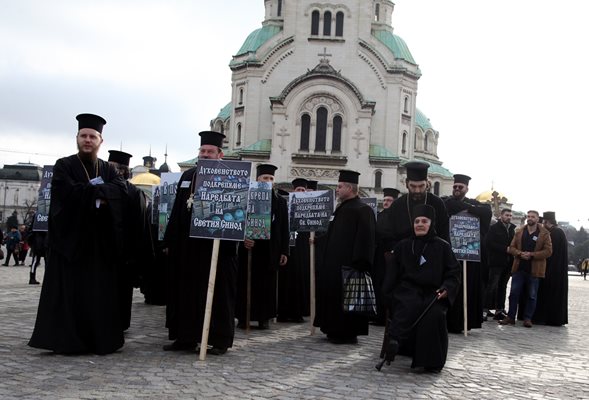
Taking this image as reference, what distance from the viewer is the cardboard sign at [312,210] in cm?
1085

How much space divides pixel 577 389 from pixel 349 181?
398 centimetres

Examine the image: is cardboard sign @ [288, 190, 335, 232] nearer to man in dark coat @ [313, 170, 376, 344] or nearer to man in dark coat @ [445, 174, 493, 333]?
man in dark coat @ [313, 170, 376, 344]

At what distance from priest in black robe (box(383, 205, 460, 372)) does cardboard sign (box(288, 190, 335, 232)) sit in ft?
8.38

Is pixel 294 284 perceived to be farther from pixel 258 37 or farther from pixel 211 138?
pixel 258 37

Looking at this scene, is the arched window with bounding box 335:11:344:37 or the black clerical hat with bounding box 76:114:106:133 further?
the arched window with bounding box 335:11:344:37

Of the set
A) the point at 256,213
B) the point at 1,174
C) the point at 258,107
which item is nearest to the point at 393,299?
the point at 256,213

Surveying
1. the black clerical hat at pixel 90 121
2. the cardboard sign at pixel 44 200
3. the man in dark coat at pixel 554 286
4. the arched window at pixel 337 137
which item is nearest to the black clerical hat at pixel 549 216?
the man in dark coat at pixel 554 286

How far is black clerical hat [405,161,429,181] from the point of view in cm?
942

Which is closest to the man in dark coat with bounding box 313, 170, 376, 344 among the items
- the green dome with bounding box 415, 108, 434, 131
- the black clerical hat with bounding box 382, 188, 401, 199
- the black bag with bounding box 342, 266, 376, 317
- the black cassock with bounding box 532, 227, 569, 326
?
the black bag with bounding box 342, 266, 376, 317

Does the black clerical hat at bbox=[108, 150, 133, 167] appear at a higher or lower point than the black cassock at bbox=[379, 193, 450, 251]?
higher

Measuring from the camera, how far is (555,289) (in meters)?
14.2

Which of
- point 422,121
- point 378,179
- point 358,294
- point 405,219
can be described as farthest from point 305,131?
point 358,294

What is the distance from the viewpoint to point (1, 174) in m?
110

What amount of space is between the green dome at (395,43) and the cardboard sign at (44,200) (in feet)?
139
